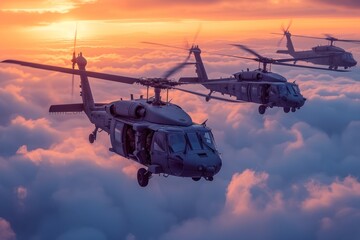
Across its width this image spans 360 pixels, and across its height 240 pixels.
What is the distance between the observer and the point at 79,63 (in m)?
39.3

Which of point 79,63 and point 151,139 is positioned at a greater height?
point 79,63

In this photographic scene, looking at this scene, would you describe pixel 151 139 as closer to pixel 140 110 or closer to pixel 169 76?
pixel 140 110

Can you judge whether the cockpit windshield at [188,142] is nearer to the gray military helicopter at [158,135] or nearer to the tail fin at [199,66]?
the gray military helicopter at [158,135]

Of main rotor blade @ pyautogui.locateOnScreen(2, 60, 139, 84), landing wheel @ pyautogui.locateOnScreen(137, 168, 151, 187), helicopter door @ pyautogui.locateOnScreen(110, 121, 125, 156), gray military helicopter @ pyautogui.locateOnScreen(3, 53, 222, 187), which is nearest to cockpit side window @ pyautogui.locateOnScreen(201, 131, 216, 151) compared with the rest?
gray military helicopter @ pyautogui.locateOnScreen(3, 53, 222, 187)

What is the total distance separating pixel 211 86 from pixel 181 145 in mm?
31519

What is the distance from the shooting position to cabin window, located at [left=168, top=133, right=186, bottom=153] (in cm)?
2418

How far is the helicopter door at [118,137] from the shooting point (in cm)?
2869

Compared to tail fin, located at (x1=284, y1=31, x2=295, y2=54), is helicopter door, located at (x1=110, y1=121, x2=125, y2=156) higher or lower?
lower

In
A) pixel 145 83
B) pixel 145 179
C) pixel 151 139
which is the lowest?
pixel 145 179

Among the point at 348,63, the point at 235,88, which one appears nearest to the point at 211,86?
the point at 235,88

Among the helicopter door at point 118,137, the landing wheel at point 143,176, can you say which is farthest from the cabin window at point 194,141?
the helicopter door at point 118,137

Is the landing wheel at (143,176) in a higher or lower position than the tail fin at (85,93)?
lower

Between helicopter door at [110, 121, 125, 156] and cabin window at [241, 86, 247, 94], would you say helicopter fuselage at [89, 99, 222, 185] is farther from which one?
cabin window at [241, 86, 247, 94]

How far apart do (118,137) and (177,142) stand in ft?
20.1
